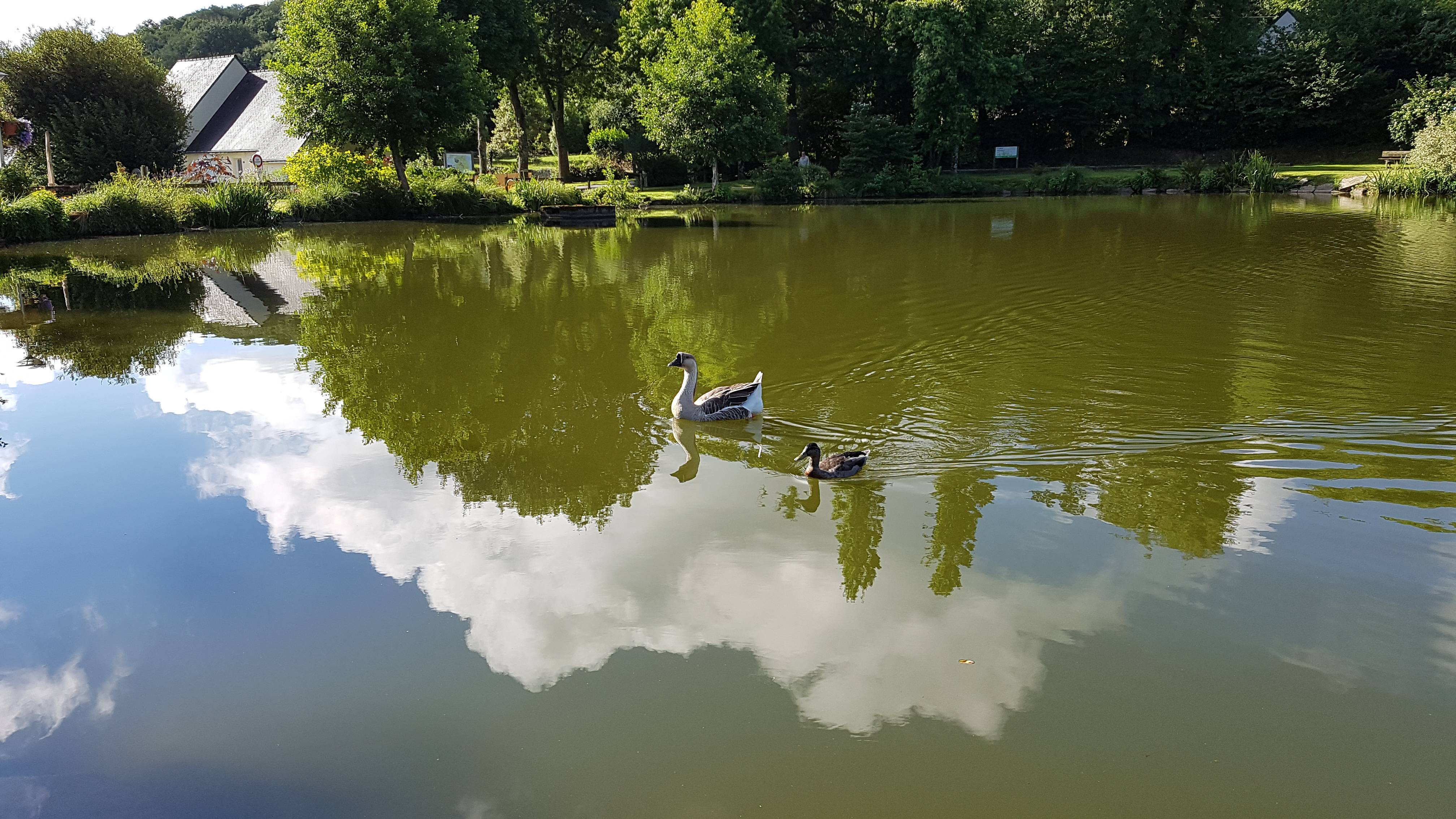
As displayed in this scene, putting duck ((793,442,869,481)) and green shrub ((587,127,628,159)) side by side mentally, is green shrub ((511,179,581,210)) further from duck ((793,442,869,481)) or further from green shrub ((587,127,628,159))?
duck ((793,442,869,481))

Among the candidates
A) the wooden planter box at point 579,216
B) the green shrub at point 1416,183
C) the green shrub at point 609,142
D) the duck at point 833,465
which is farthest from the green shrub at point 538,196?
the green shrub at point 1416,183

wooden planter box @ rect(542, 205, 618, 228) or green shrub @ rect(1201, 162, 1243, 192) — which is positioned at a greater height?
green shrub @ rect(1201, 162, 1243, 192)

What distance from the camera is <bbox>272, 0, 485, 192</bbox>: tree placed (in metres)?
26.2

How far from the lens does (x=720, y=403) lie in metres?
8.30

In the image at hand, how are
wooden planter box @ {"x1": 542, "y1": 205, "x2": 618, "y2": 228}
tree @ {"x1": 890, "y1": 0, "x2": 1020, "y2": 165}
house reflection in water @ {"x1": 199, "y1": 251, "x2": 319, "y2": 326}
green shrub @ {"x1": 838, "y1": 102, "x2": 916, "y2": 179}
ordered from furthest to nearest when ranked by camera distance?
tree @ {"x1": 890, "y1": 0, "x2": 1020, "y2": 165}, green shrub @ {"x1": 838, "y1": 102, "x2": 916, "y2": 179}, wooden planter box @ {"x1": 542, "y1": 205, "x2": 618, "y2": 228}, house reflection in water @ {"x1": 199, "y1": 251, "x2": 319, "y2": 326}

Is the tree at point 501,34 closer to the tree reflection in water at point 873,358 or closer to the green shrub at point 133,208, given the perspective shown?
the green shrub at point 133,208

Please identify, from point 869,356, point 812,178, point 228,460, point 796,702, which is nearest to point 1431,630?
point 796,702

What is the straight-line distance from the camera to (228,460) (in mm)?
7742

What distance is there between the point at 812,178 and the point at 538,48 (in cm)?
1170

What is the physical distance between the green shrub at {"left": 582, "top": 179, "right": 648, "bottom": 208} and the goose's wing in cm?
2336

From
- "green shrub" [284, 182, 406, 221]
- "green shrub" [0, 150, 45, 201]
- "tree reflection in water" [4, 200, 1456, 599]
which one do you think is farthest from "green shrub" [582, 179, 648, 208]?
"green shrub" [0, 150, 45, 201]

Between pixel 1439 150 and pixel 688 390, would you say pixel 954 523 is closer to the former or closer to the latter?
pixel 688 390

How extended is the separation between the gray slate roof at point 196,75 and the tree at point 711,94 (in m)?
22.9

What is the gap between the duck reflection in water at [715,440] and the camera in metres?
7.53
